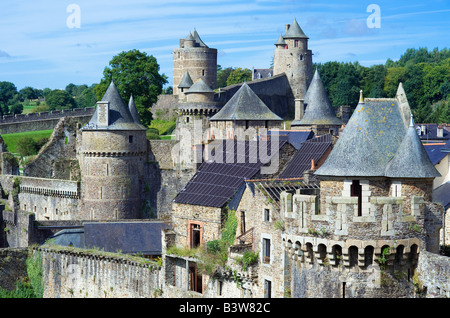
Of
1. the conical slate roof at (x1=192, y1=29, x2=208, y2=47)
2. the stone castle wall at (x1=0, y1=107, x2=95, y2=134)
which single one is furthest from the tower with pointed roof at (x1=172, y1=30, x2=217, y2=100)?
the stone castle wall at (x1=0, y1=107, x2=95, y2=134)

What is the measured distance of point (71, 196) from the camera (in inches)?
2183

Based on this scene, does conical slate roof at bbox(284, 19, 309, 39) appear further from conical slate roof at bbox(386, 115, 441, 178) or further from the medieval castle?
conical slate roof at bbox(386, 115, 441, 178)

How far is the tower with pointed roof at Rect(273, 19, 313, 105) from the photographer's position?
80938 mm

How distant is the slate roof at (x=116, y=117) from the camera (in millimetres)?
53156

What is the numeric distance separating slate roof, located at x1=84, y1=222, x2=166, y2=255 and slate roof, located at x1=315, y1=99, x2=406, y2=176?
622 inches

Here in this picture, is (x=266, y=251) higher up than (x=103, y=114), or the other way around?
(x=103, y=114)

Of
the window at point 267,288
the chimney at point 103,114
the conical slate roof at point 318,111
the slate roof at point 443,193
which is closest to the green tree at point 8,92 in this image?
the conical slate roof at point 318,111

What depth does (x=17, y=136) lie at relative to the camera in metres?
79.4

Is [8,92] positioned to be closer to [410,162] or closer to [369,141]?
[369,141]

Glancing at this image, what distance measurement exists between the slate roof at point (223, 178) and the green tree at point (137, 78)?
35.2 metres

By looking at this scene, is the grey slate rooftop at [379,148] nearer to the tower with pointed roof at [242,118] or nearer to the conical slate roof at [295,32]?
the tower with pointed roof at [242,118]

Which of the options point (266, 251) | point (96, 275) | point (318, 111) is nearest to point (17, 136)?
point (318, 111)

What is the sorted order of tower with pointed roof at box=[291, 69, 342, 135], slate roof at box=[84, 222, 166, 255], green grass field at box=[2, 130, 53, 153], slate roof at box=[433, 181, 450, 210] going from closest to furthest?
slate roof at box=[433, 181, 450, 210] → slate roof at box=[84, 222, 166, 255] → tower with pointed roof at box=[291, 69, 342, 135] → green grass field at box=[2, 130, 53, 153]

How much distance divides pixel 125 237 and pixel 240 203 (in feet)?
34.2
